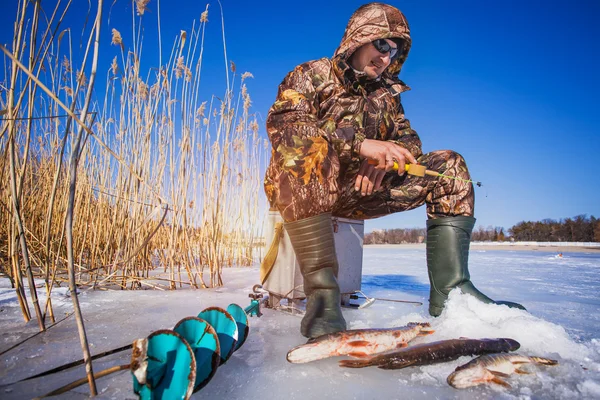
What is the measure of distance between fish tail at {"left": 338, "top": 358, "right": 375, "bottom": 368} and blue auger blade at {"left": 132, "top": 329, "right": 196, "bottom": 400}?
490 millimetres

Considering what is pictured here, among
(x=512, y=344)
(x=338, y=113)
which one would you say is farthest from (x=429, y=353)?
(x=338, y=113)

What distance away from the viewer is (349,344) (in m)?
1.03

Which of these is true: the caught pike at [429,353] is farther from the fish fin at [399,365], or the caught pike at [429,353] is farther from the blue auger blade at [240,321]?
the blue auger blade at [240,321]

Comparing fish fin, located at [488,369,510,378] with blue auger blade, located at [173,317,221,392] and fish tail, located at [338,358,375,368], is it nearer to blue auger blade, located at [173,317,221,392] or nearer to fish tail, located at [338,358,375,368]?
fish tail, located at [338,358,375,368]

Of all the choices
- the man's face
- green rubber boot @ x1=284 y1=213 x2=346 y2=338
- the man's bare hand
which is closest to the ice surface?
green rubber boot @ x1=284 y1=213 x2=346 y2=338

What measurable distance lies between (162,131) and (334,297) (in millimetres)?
2020

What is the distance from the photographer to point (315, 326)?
48.8 inches

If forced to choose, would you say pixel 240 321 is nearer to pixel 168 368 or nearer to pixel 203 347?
pixel 203 347

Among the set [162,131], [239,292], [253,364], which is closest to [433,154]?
[253,364]

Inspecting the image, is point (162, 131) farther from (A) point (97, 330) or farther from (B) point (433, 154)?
(B) point (433, 154)

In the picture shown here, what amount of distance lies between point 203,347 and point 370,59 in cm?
176

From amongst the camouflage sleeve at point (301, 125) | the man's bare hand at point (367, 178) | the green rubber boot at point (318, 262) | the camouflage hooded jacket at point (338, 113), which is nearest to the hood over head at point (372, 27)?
the camouflage hooded jacket at point (338, 113)

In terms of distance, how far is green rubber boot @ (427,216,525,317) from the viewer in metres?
1.56

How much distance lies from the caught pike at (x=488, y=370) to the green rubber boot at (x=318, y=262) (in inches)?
20.3
